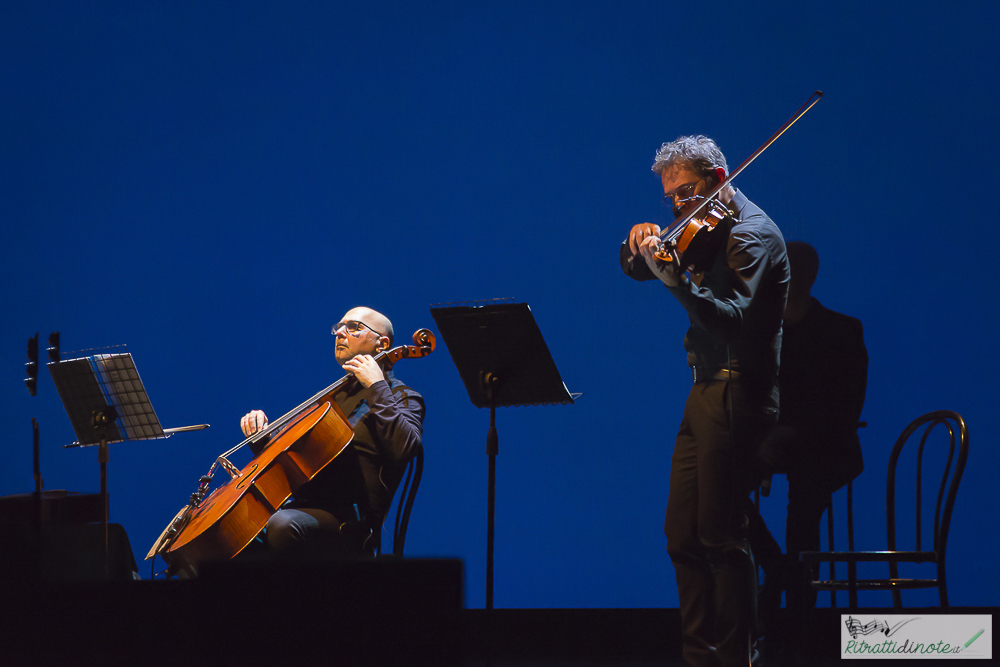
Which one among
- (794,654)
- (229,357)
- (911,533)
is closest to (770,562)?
(794,654)

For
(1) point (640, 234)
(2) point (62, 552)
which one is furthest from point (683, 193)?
(2) point (62, 552)

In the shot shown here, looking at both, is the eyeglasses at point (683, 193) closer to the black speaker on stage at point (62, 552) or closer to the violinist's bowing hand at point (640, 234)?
the violinist's bowing hand at point (640, 234)

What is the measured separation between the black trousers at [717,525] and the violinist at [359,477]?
94 cm

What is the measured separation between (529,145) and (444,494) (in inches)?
58.2

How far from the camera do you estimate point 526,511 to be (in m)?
3.35

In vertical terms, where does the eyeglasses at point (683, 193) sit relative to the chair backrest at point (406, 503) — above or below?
above

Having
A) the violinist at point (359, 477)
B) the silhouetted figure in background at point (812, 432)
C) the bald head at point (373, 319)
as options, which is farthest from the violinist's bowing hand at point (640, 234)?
the bald head at point (373, 319)

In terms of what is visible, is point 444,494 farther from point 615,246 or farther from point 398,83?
point 398,83

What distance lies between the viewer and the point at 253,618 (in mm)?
699

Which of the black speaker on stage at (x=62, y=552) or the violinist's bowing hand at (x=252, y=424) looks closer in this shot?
the black speaker on stage at (x=62, y=552)

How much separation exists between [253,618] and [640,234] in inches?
63.0

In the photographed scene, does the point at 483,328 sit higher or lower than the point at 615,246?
lower

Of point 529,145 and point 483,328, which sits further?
point 529,145

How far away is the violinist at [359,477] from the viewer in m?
2.53
